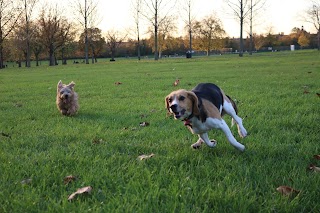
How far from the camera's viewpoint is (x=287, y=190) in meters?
2.92

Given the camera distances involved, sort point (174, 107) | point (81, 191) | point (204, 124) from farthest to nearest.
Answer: point (204, 124), point (174, 107), point (81, 191)

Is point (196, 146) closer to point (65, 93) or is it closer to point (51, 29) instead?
point (65, 93)

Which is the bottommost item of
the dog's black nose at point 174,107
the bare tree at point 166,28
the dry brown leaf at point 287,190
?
the dry brown leaf at point 287,190

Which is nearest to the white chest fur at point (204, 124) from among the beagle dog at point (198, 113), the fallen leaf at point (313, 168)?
the beagle dog at point (198, 113)

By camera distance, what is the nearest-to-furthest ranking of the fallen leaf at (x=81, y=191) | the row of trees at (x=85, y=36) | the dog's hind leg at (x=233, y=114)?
the fallen leaf at (x=81, y=191) → the dog's hind leg at (x=233, y=114) → the row of trees at (x=85, y=36)

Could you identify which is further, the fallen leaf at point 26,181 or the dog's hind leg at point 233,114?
the dog's hind leg at point 233,114

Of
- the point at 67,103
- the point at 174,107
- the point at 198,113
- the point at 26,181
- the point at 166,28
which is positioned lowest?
the point at 26,181

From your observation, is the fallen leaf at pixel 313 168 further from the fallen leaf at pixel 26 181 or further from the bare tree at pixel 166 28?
the bare tree at pixel 166 28

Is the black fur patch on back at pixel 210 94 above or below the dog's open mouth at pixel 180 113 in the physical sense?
above

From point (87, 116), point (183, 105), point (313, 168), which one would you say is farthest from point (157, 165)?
point (87, 116)

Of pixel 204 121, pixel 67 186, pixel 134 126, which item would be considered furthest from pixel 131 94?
pixel 67 186

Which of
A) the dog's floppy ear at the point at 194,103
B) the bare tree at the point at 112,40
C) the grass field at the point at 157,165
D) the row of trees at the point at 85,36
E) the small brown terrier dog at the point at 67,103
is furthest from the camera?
the bare tree at the point at 112,40

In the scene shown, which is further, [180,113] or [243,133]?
[243,133]

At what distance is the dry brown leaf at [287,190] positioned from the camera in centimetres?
287
